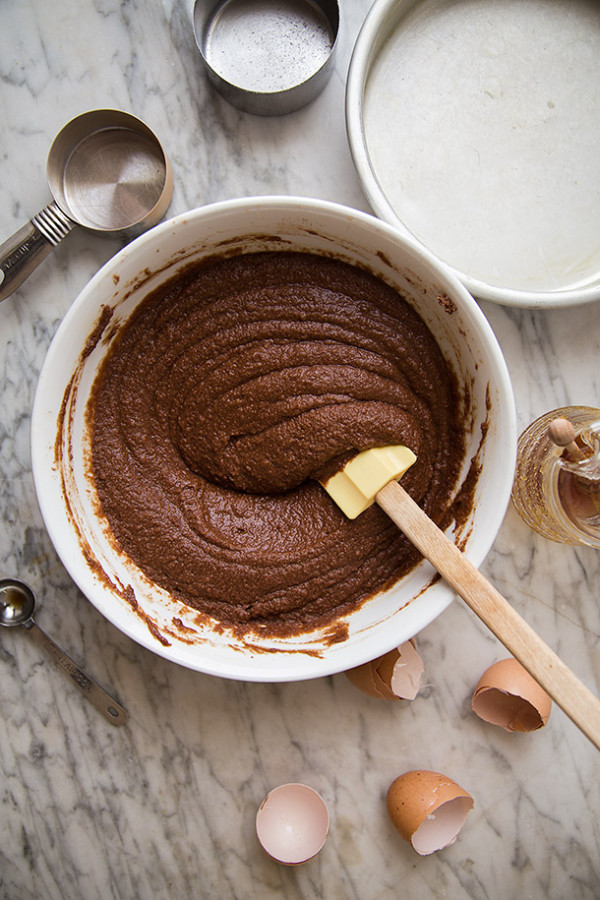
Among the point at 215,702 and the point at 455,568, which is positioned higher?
the point at 455,568

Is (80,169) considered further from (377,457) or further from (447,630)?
(447,630)

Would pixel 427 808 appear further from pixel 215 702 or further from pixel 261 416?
pixel 261 416

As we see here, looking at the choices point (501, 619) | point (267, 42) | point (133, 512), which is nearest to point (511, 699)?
point (501, 619)

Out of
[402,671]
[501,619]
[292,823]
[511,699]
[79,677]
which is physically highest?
[79,677]

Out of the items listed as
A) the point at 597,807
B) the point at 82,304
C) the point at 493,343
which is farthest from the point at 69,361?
the point at 597,807

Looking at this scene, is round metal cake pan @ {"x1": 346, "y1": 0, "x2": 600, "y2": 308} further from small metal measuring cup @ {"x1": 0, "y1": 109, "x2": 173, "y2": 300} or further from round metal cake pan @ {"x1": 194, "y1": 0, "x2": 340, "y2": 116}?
small metal measuring cup @ {"x1": 0, "y1": 109, "x2": 173, "y2": 300}

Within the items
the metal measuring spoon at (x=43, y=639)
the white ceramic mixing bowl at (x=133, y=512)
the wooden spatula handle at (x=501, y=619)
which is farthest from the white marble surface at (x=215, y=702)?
the wooden spatula handle at (x=501, y=619)
